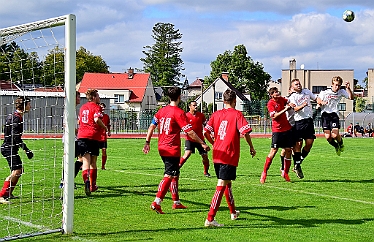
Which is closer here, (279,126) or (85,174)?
(85,174)

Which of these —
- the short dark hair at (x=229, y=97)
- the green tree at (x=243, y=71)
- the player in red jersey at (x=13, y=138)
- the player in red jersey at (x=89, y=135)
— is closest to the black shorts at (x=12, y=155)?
the player in red jersey at (x=13, y=138)

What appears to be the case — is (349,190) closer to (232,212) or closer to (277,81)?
(232,212)

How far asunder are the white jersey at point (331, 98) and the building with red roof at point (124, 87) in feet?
199

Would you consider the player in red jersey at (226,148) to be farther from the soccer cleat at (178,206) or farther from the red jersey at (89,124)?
the red jersey at (89,124)

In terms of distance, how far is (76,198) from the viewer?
35.5 ft

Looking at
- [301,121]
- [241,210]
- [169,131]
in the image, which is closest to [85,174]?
[169,131]

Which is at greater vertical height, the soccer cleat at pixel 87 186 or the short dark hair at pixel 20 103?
the short dark hair at pixel 20 103

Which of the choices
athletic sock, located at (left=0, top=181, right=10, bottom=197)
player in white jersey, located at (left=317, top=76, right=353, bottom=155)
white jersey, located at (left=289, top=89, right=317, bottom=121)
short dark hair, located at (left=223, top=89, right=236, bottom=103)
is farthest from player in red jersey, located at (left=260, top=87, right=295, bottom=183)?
athletic sock, located at (left=0, top=181, right=10, bottom=197)

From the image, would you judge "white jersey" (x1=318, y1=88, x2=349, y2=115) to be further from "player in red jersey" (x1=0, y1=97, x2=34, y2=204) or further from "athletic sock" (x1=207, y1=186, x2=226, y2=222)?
"player in red jersey" (x1=0, y1=97, x2=34, y2=204)

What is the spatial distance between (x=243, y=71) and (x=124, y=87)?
63.5 ft

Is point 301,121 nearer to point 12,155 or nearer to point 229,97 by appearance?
point 229,97

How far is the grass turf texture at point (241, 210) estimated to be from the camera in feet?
24.7

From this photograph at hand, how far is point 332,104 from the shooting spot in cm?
1382

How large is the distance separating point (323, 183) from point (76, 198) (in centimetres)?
582
